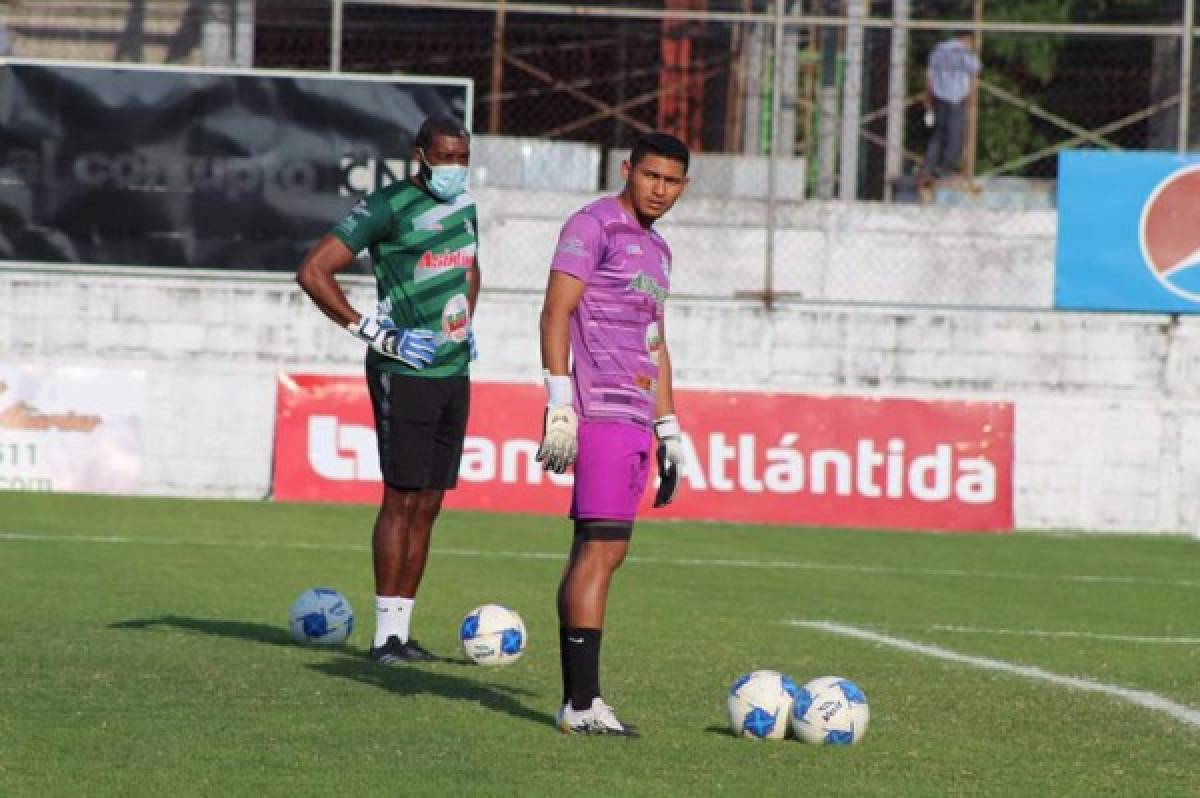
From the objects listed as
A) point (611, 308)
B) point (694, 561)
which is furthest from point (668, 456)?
point (694, 561)

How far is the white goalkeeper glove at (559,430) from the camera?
802 centimetres

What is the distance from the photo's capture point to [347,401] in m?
20.8

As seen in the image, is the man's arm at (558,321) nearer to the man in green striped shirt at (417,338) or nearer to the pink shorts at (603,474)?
the pink shorts at (603,474)

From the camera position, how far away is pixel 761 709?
27.3ft

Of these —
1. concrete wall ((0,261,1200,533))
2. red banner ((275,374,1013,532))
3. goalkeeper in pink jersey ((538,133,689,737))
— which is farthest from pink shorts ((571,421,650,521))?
concrete wall ((0,261,1200,533))

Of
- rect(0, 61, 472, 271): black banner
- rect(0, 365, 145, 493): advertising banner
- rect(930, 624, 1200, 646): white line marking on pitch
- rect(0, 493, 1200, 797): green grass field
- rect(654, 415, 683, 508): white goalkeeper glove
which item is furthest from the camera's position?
rect(0, 61, 472, 271): black banner

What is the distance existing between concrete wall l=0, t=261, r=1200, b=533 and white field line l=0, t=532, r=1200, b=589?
182 inches

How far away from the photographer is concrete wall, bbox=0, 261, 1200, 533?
21.3 meters

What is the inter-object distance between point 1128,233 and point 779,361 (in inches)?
130

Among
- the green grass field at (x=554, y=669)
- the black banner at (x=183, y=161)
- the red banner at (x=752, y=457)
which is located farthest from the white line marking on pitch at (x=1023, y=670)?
the black banner at (x=183, y=161)

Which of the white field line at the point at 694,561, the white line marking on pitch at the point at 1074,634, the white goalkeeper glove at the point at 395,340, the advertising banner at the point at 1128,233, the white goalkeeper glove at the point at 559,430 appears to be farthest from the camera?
the advertising banner at the point at 1128,233

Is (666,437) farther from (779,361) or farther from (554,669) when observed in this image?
(779,361)

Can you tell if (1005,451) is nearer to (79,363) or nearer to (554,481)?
(554,481)

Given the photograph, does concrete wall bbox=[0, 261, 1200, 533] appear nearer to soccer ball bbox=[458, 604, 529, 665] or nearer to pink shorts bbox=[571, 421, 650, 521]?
soccer ball bbox=[458, 604, 529, 665]
